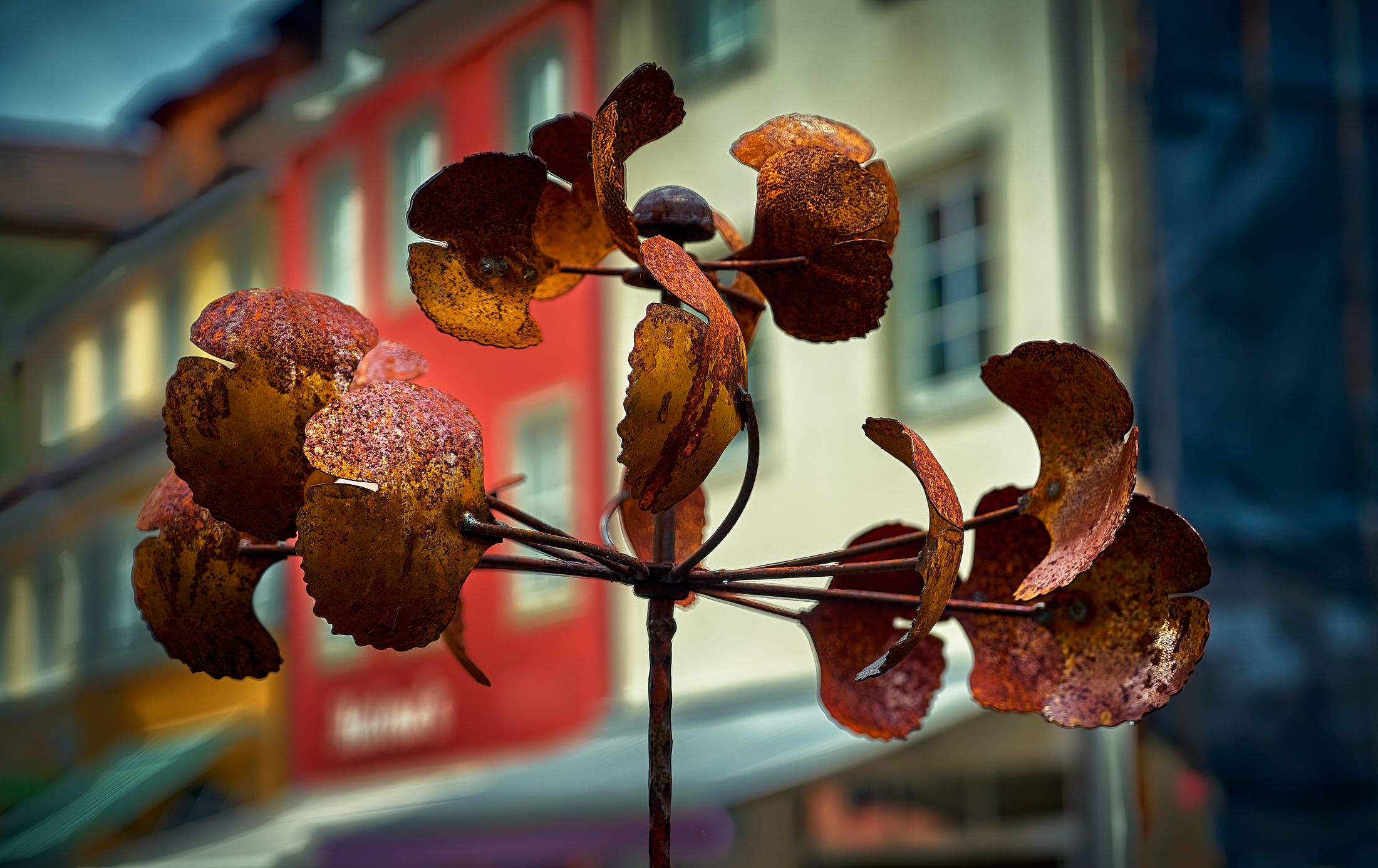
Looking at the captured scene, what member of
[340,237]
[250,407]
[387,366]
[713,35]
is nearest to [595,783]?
[713,35]

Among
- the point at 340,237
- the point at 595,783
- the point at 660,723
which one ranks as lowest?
the point at 595,783

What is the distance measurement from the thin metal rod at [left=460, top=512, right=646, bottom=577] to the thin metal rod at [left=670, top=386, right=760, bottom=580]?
4 centimetres

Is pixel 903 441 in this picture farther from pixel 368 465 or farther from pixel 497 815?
pixel 497 815

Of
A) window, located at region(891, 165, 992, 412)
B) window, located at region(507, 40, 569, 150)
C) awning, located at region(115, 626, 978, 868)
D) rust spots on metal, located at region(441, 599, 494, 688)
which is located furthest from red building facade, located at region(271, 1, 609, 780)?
rust spots on metal, located at region(441, 599, 494, 688)

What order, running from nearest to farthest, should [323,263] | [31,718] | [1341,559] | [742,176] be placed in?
[1341,559] < [742,176] < [31,718] < [323,263]

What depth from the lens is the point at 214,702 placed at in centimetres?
1175

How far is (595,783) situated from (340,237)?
4458mm

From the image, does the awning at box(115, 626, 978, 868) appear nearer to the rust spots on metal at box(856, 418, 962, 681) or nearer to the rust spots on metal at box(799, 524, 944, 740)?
the rust spots on metal at box(799, 524, 944, 740)

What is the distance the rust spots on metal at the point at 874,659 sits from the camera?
2.02 m

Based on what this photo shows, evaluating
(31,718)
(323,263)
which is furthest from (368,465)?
(323,263)

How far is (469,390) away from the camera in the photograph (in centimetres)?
1028

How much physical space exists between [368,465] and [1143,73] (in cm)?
520

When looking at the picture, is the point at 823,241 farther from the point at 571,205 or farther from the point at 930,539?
the point at 930,539

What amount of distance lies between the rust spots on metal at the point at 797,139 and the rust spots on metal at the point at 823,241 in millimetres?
55
